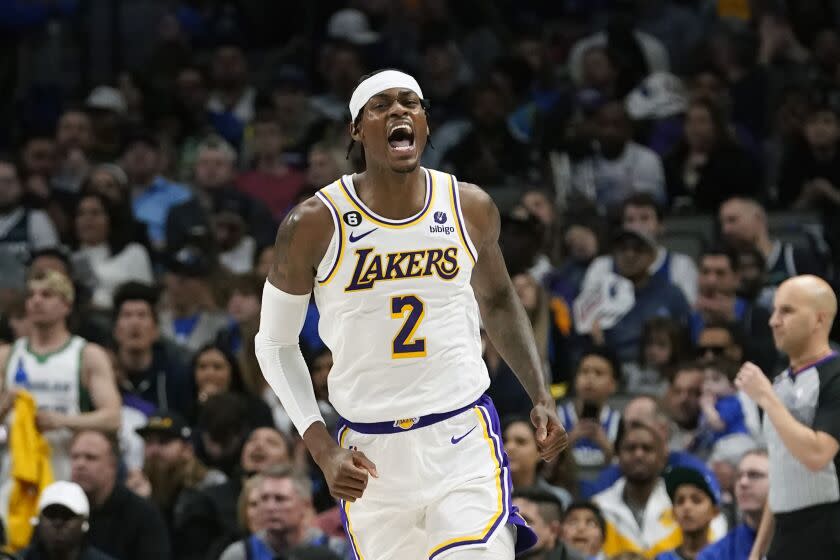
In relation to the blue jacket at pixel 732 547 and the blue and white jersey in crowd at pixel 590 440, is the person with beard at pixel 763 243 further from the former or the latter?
the blue jacket at pixel 732 547

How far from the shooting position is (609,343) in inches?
448

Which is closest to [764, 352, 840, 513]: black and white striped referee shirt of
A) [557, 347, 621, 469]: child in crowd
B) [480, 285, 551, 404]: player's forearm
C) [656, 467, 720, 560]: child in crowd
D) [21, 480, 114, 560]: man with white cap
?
[656, 467, 720, 560]: child in crowd

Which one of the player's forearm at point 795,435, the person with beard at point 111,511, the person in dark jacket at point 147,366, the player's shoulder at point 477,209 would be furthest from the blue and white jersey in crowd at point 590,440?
the player's shoulder at point 477,209

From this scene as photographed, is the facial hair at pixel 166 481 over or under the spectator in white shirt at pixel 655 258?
under

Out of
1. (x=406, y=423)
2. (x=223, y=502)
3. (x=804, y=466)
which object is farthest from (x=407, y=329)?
(x=223, y=502)

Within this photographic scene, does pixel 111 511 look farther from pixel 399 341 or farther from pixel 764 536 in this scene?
pixel 399 341

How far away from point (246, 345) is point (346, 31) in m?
5.56

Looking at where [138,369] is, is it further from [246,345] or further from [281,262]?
[281,262]

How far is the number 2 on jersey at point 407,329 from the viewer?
5.78 m

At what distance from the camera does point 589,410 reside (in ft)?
34.3

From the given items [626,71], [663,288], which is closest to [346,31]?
[626,71]

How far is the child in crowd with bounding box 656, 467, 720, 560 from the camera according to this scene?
8742mm

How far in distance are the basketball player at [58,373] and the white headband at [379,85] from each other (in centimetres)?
413

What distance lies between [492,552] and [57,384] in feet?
15.1
